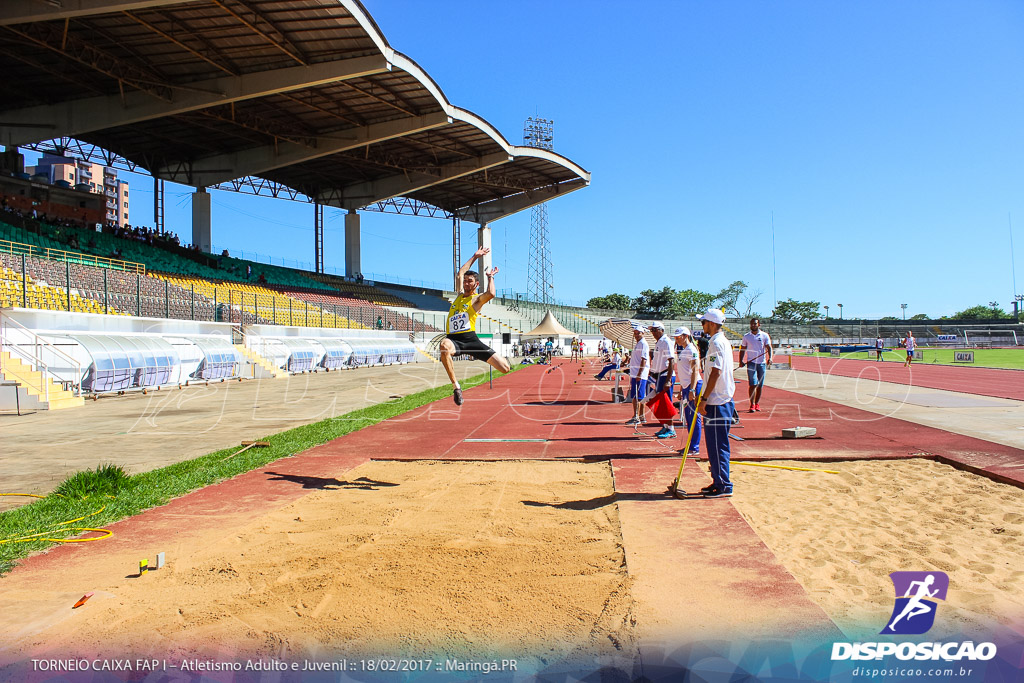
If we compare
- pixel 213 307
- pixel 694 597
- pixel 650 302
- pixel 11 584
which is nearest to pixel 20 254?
pixel 213 307

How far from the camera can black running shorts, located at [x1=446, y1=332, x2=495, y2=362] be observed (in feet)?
32.8

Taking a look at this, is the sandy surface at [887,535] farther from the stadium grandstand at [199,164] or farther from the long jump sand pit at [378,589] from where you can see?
the stadium grandstand at [199,164]

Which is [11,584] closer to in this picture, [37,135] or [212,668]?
[212,668]

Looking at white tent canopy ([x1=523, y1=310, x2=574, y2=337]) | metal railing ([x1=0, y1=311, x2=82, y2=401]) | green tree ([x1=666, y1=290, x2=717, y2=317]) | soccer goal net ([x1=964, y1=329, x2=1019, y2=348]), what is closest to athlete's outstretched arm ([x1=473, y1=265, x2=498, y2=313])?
metal railing ([x1=0, y1=311, x2=82, y2=401])

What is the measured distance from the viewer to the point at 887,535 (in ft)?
18.9

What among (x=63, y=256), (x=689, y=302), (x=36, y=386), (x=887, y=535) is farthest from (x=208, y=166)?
(x=689, y=302)

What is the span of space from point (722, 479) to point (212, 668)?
566cm

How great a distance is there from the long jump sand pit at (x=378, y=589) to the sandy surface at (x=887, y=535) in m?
1.56

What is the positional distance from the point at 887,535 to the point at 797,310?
424 feet

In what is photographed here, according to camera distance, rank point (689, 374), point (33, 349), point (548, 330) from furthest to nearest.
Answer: point (548, 330), point (33, 349), point (689, 374)

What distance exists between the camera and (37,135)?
38.7 meters

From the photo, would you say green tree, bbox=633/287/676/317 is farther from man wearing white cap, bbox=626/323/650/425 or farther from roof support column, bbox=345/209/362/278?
man wearing white cap, bbox=626/323/650/425

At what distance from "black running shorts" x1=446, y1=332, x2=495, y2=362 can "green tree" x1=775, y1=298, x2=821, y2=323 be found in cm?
12177

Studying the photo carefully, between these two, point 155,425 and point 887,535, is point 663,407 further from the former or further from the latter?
point 155,425
